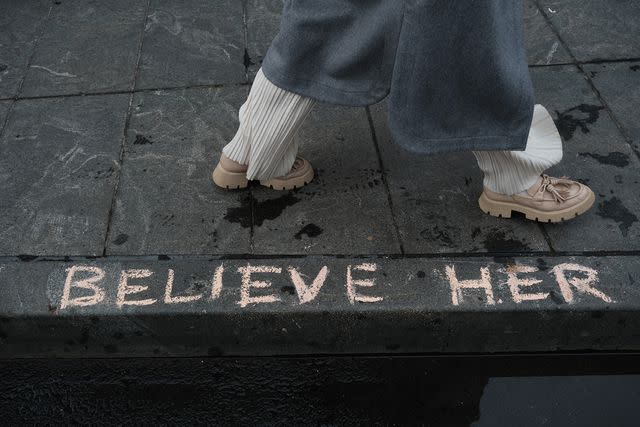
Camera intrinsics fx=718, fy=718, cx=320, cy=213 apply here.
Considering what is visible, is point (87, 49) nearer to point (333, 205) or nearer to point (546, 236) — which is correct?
point (333, 205)

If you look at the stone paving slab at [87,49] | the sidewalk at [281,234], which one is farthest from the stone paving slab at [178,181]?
the stone paving slab at [87,49]

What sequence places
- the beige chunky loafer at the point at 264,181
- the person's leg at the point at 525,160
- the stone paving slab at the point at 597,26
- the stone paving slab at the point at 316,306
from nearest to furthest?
the stone paving slab at the point at 316,306 < the person's leg at the point at 525,160 < the beige chunky loafer at the point at 264,181 < the stone paving slab at the point at 597,26

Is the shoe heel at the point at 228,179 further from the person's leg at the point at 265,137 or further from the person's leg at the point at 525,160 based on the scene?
the person's leg at the point at 525,160

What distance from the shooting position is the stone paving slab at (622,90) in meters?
3.31

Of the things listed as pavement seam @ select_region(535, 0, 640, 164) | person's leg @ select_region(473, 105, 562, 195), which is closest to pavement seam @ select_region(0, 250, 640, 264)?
person's leg @ select_region(473, 105, 562, 195)

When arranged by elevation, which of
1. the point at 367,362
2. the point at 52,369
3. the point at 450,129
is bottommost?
the point at 52,369

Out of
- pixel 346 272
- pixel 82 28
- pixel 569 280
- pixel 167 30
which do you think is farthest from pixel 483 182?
pixel 82 28

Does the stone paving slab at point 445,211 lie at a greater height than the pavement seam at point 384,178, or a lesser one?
greater

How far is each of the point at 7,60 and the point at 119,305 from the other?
1970 millimetres

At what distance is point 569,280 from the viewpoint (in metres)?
2.62

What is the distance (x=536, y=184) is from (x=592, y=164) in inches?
19.3

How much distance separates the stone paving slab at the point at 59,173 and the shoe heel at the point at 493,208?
151cm

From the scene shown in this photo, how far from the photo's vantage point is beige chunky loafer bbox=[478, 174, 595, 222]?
9.11 feet

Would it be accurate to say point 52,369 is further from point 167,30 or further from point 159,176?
point 167,30
